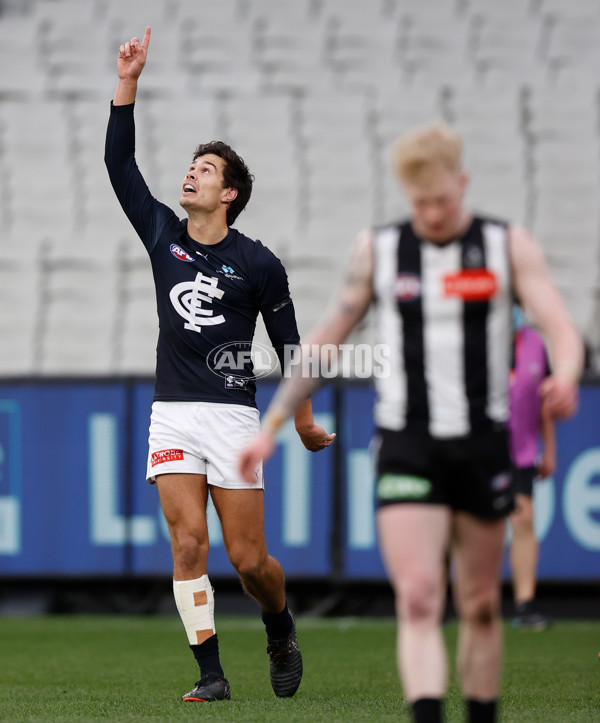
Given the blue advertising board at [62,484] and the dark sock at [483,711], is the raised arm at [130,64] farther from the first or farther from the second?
the blue advertising board at [62,484]

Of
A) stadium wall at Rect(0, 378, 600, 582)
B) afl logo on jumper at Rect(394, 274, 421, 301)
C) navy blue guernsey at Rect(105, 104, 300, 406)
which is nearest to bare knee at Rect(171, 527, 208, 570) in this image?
navy blue guernsey at Rect(105, 104, 300, 406)

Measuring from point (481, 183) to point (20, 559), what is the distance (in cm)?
682

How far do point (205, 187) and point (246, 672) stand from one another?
2.63m

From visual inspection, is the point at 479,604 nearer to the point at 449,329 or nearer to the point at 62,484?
the point at 449,329

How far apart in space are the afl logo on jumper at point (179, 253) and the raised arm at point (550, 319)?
2.16 meters

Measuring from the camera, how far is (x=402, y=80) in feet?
48.3

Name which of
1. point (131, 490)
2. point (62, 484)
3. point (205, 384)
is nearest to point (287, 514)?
point (131, 490)

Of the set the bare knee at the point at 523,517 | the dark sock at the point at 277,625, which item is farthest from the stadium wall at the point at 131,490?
the dark sock at the point at 277,625

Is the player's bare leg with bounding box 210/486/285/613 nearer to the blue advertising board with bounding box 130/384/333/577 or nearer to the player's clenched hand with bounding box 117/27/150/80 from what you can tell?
the player's clenched hand with bounding box 117/27/150/80

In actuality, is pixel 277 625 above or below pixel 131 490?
below

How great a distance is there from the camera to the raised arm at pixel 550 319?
3.15 metres

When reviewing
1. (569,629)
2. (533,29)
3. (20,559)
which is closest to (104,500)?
(20,559)

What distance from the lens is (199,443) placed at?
17.0 ft

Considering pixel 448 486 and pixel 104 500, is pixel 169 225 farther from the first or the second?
pixel 104 500
